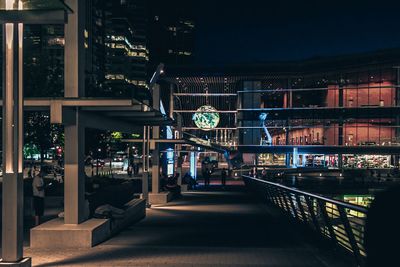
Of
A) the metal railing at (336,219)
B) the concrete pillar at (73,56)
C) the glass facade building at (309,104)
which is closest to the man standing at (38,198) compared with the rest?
the concrete pillar at (73,56)

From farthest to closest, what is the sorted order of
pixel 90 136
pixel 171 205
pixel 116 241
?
pixel 90 136 → pixel 171 205 → pixel 116 241

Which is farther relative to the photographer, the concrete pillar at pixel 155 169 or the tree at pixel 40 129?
the tree at pixel 40 129

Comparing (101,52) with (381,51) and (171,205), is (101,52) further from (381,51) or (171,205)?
(171,205)

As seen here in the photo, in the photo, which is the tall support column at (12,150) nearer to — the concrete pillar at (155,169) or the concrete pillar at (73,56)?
the concrete pillar at (73,56)

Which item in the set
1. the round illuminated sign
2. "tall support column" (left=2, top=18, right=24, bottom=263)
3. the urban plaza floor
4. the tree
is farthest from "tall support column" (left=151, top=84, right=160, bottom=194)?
the round illuminated sign

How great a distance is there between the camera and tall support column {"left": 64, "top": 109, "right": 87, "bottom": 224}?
10.8m

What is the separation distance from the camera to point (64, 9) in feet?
24.3

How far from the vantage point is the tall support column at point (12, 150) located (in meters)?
7.29

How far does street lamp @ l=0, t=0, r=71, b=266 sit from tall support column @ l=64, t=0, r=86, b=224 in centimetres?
317

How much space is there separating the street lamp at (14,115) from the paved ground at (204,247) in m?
1.49

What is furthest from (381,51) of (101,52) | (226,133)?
(101,52)

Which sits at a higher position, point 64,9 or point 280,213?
point 64,9

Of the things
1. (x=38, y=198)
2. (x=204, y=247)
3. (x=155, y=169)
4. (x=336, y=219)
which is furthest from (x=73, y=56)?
(x=155, y=169)

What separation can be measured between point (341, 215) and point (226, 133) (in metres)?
56.1
